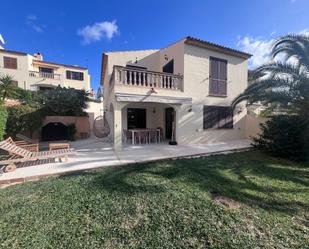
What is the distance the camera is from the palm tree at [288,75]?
28.0ft

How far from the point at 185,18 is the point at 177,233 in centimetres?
1472

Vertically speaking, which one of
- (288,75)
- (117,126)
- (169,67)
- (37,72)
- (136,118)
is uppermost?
(37,72)

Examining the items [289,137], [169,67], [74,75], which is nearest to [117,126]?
[169,67]

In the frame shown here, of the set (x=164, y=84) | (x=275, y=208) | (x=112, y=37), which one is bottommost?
(x=275, y=208)

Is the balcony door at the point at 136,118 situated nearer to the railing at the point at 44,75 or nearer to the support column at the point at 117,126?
the support column at the point at 117,126

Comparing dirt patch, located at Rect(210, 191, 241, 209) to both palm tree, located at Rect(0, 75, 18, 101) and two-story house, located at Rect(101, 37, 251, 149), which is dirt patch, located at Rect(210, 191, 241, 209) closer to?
two-story house, located at Rect(101, 37, 251, 149)

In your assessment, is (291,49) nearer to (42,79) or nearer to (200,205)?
(200,205)

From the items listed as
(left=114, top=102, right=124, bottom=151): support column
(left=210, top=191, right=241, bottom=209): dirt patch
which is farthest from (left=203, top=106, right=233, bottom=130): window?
(left=210, top=191, right=241, bottom=209): dirt patch

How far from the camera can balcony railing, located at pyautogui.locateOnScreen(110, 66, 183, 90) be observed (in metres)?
9.71

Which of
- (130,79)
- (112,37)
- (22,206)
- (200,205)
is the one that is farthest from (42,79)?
(200,205)

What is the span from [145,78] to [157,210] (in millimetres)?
8271

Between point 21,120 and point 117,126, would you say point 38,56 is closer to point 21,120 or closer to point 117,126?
point 21,120

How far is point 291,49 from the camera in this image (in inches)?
346

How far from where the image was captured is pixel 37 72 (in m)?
26.6
